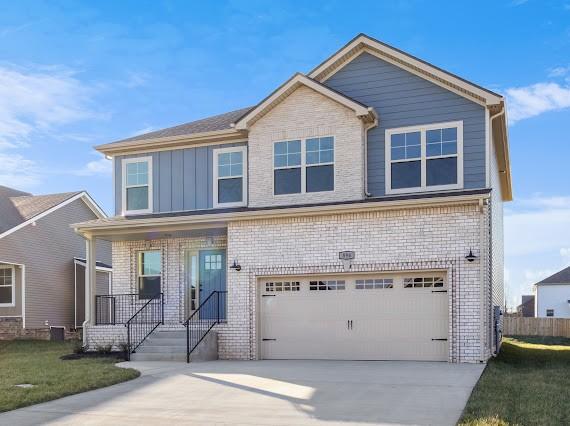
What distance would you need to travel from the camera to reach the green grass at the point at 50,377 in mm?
9898

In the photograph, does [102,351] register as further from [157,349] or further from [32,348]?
[32,348]

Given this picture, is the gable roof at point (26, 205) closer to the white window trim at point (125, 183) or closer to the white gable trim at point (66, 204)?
the white gable trim at point (66, 204)

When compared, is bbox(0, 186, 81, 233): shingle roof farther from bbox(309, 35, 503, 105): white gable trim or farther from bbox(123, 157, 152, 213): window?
bbox(309, 35, 503, 105): white gable trim

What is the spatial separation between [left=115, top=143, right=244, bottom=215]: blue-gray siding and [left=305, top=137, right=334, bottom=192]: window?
96.5 inches

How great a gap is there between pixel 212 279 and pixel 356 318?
15.9 feet

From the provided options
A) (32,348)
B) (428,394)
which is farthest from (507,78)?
(32,348)

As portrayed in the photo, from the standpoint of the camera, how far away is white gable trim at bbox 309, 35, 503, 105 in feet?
50.2

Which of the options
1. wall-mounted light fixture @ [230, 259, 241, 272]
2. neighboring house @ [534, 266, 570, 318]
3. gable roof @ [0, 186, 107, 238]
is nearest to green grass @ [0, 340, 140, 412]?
wall-mounted light fixture @ [230, 259, 241, 272]

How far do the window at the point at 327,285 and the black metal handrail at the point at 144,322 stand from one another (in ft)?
14.0

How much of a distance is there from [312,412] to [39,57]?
1253 centimetres

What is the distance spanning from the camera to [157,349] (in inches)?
611

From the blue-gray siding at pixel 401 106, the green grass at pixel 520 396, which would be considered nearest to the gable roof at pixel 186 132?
the blue-gray siding at pixel 401 106

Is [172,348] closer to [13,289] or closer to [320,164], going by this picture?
[320,164]

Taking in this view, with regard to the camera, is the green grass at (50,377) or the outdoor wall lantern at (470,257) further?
the outdoor wall lantern at (470,257)
